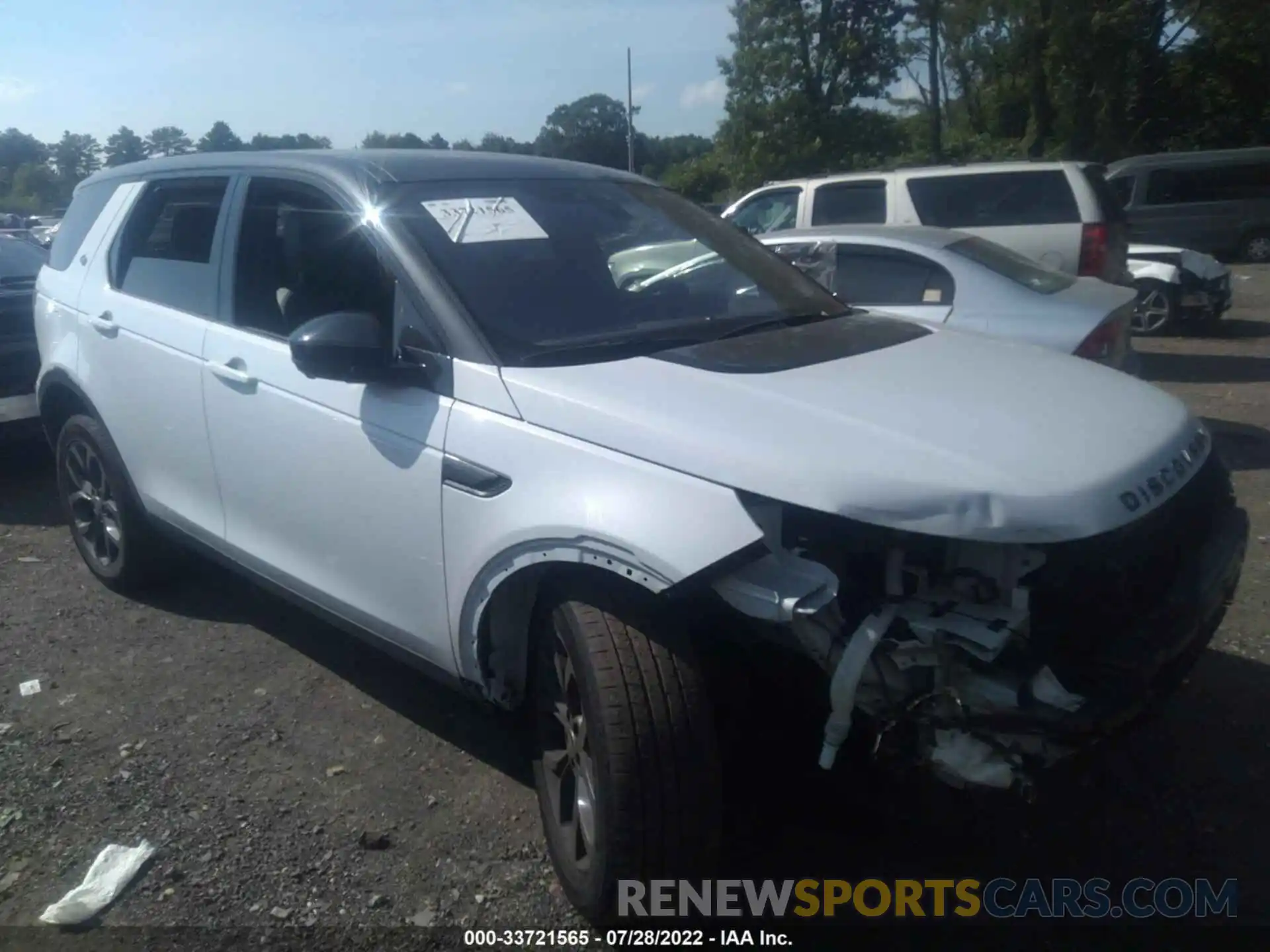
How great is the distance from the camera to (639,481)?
2.54 meters

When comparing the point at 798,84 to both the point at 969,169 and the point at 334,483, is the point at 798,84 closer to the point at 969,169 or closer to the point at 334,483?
the point at 969,169

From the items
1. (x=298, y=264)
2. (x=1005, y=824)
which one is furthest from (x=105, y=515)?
(x=1005, y=824)

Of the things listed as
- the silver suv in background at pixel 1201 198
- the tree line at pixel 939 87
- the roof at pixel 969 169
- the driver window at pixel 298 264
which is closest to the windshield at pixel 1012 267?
the roof at pixel 969 169

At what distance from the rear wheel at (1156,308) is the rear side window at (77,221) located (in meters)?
10.2

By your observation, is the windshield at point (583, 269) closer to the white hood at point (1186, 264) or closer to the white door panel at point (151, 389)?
the white door panel at point (151, 389)

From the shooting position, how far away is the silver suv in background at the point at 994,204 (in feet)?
32.2

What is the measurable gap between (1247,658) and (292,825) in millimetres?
3396

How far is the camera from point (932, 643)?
2354 mm

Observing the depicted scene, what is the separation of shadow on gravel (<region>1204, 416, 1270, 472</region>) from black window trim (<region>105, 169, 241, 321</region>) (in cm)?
559

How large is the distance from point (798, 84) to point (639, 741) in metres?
28.6

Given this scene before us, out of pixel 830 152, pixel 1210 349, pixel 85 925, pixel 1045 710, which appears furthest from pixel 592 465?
pixel 830 152

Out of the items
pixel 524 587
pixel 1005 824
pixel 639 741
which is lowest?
pixel 1005 824

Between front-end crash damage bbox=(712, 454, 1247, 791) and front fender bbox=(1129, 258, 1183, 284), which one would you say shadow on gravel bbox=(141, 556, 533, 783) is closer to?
front-end crash damage bbox=(712, 454, 1247, 791)

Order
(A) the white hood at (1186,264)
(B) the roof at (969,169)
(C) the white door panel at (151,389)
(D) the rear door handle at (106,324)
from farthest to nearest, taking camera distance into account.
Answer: (A) the white hood at (1186,264) → (B) the roof at (969,169) → (D) the rear door handle at (106,324) → (C) the white door panel at (151,389)
